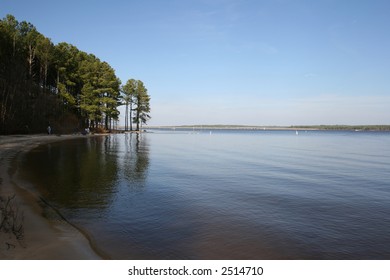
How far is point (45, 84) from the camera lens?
193 feet

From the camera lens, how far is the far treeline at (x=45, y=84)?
142 feet

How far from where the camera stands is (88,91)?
67.9 metres

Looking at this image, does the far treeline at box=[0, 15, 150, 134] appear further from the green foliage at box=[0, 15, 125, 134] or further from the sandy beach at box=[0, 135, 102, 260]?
the sandy beach at box=[0, 135, 102, 260]

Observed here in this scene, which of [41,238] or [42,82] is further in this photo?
[42,82]

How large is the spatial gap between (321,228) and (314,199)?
4249 mm

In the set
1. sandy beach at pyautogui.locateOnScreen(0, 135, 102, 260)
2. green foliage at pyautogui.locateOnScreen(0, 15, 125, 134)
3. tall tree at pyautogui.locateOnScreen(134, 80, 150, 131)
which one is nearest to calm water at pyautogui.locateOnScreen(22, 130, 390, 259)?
sandy beach at pyautogui.locateOnScreen(0, 135, 102, 260)

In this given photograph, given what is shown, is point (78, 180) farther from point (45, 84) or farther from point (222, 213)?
point (45, 84)

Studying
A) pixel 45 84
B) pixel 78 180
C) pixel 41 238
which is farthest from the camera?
pixel 45 84

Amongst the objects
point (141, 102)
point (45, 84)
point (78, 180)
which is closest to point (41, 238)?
point (78, 180)

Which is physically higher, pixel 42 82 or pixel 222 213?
pixel 42 82

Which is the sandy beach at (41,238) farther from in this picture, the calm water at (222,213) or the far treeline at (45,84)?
the far treeline at (45,84)

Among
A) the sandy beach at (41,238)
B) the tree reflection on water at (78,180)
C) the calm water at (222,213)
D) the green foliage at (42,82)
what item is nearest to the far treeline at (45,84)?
the green foliage at (42,82)

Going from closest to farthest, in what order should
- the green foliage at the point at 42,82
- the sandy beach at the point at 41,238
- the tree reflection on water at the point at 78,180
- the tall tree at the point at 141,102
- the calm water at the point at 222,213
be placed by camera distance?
1. the sandy beach at the point at 41,238
2. the calm water at the point at 222,213
3. the tree reflection on water at the point at 78,180
4. the green foliage at the point at 42,82
5. the tall tree at the point at 141,102
